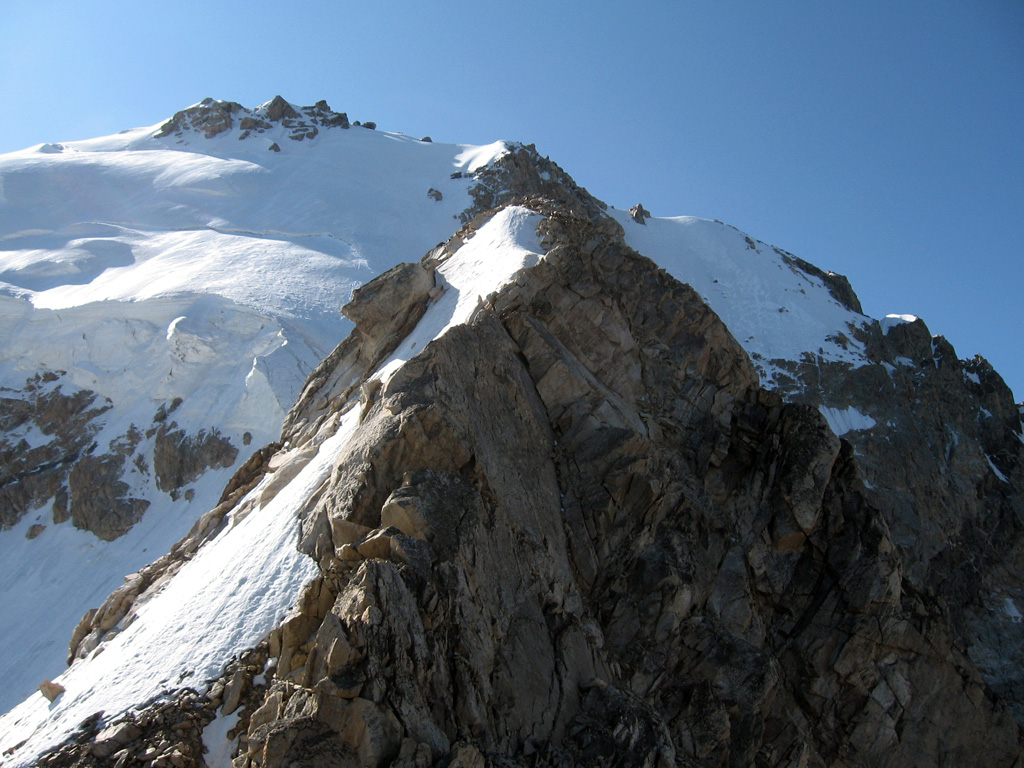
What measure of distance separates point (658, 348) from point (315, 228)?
167ft

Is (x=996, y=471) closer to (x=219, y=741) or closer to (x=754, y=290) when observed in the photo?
(x=754, y=290)

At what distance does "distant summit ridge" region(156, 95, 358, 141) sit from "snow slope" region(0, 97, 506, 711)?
316 centimetres

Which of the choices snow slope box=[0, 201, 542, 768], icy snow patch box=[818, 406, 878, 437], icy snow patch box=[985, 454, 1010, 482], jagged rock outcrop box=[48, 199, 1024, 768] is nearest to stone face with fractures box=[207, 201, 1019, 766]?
jagged rock outcrop box=[48, 199, 1024, 768]

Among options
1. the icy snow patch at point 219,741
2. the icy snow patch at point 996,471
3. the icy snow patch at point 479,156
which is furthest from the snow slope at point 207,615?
the icy snow patch at point 479,156

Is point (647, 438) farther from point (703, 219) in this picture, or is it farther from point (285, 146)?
point (285, 146)

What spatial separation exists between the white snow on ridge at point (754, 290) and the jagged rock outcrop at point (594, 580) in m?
29.5

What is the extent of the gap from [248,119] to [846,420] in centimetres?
7919

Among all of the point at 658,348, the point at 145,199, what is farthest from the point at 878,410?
the point at 145,199

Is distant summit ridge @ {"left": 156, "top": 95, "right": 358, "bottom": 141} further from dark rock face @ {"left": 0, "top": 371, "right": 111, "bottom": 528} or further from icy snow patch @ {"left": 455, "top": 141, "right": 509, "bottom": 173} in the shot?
dark rock face @ {"left": 0, "top": 371, "right": 111, "bottom": 528}

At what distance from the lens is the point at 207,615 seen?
13766 millimetres

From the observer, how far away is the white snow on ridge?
47.8 meters

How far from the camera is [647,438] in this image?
48.1 ft

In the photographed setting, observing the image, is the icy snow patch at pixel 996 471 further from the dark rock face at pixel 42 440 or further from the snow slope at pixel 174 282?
the dark rock face at pixel 42 440

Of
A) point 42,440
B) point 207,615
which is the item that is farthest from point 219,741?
point 42,440
